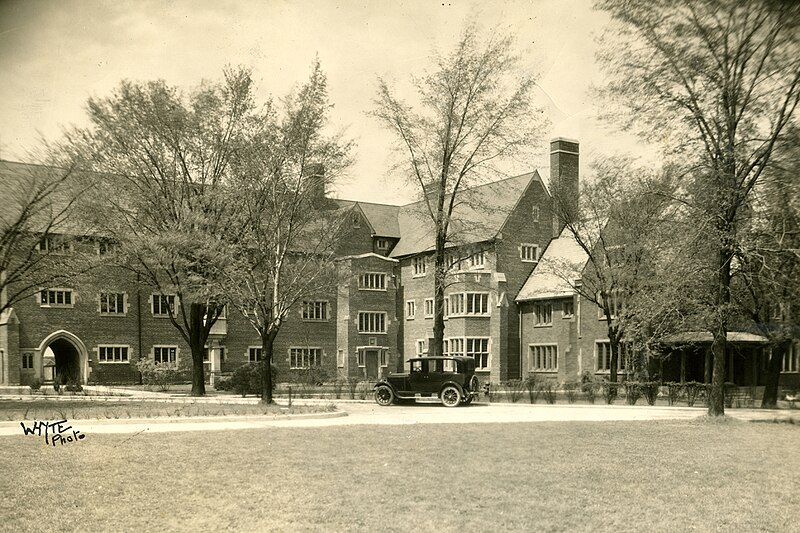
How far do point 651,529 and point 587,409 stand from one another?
1808 cm

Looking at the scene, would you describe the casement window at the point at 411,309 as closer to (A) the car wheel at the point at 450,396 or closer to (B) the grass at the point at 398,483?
(A) the car wheel at the point at 450,396

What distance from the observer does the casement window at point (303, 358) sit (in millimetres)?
49469

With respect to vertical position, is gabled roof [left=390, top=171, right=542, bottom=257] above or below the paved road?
above

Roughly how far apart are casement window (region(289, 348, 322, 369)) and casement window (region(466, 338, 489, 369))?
10.0m

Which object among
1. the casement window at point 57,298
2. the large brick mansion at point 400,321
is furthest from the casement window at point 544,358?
the casement window at point 57,298

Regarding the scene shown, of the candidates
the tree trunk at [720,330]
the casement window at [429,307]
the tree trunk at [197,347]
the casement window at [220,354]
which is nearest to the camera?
the tree trunk at [720,330]

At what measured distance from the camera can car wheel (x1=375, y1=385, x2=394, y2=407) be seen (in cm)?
2761

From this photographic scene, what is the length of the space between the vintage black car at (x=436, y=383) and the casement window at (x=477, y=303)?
2014 centimetres

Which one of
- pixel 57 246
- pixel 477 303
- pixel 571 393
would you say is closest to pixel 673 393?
pixel 571 393

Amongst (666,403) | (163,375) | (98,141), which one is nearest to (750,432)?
(666,403)

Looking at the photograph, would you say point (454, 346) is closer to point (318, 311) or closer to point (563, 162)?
point (318, 311)

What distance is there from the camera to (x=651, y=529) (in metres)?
7.98

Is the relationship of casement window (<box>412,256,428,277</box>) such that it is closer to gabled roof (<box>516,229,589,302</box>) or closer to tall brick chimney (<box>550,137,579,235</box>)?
gabled roof (<box>516,229,589,302</box>)

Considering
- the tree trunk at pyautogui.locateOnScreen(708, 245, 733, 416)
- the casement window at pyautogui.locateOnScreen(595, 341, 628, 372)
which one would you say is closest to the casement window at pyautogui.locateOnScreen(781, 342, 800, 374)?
the casement window at pyautogui.locateOnScreen(595, 341, 628, 372)
